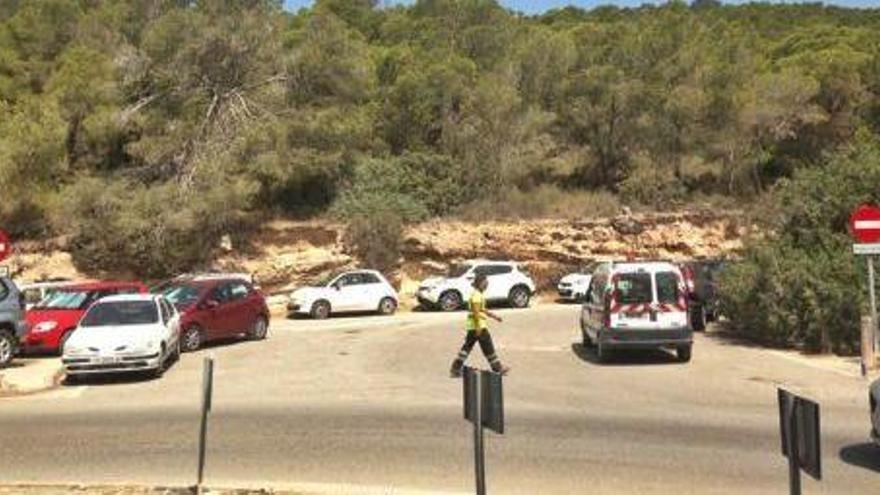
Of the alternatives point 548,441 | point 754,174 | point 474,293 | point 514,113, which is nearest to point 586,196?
point 514,113

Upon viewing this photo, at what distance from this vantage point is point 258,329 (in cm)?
2803

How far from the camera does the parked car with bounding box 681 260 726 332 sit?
2862 centimetres

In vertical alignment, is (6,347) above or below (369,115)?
below

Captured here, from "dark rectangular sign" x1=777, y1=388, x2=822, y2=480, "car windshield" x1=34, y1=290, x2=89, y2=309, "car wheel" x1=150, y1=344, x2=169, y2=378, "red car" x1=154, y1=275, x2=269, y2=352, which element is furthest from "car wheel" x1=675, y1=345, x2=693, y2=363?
"dark rectangular sign" x1=777, y1=388, x2=822, y2=480

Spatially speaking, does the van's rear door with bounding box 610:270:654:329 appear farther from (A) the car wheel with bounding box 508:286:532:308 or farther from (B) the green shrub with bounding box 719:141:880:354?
(A) the car wheel with bounding box 508:286:532:308

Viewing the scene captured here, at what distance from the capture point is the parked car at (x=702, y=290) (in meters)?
28.6

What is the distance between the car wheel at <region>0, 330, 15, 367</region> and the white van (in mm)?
11877

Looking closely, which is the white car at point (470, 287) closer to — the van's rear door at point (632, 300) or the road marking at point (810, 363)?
the road marking at point (810, 363)

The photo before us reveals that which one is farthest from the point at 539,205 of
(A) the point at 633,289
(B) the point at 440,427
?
(B) the point at 440,427

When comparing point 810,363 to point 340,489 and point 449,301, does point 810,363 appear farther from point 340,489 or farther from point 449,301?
point 449,301

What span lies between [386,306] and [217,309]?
36.9 feet

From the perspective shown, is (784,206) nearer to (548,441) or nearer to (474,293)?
(474,293)

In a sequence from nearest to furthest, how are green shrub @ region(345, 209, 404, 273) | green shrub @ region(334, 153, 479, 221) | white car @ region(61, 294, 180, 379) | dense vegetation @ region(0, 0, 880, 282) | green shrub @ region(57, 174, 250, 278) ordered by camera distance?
white car @ region(61, 294, 180, 379) < green shrub @ region(57, 174, 250, 278) < dense vegetation @ region(0, 0, 880, 282) < green shrub @ region(345, 209, 404, 273) < green shrub @ region(334, 153, 479, 221)

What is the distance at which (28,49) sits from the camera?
160 feet
